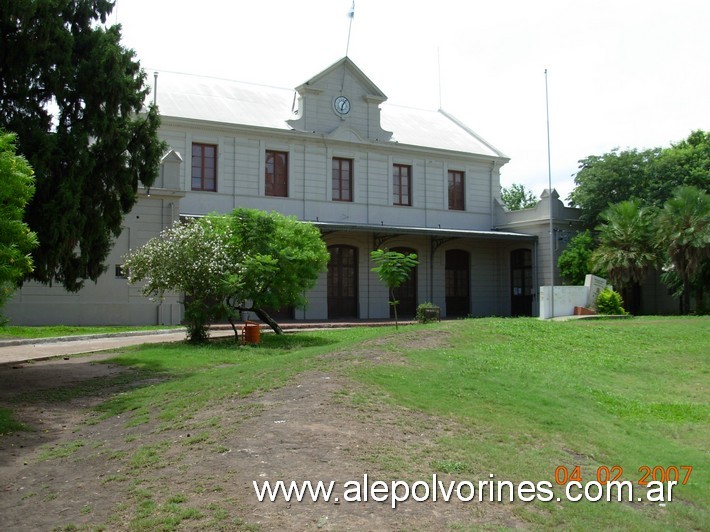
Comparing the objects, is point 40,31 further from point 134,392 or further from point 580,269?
point 580,269

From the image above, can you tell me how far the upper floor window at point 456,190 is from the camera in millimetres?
32344

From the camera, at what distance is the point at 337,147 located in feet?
96.5

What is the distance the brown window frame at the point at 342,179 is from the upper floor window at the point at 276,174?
2236 mm

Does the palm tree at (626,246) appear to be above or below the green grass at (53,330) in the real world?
above

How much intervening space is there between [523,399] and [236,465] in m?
4.53

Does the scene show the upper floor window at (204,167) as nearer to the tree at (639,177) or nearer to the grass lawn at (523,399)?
the grass lawn at (523,399)

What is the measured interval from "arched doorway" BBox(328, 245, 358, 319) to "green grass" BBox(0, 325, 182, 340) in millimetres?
9130

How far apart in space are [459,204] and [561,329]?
53.8ft

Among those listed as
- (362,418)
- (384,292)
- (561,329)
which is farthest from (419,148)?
(362,418)

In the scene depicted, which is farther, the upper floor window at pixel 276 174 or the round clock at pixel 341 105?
the round clock at pixel 341 105

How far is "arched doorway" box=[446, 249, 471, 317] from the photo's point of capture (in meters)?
32.0

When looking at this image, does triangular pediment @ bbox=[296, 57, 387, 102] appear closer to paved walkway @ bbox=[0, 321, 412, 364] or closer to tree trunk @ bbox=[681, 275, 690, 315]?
paved walkway @ bbox=[0, 321, 412, 364]

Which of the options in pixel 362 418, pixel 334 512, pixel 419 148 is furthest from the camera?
pixel 419 148

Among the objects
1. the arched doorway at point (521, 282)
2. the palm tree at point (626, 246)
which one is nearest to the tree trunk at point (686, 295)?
the palm tree at point (626, 246)
